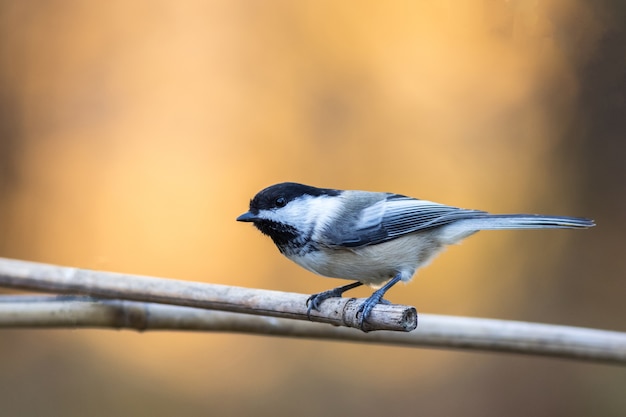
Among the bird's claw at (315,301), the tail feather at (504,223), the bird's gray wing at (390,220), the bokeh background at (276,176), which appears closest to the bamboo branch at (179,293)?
the bird's claw at (315,301)

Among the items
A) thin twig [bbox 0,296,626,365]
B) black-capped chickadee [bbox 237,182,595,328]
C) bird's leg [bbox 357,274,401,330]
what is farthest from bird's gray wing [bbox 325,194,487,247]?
thin twig [bbox 0,296,626,365]

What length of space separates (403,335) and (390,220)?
33 centimetres

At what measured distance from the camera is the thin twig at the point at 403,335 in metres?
1.61

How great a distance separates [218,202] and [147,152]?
416mm

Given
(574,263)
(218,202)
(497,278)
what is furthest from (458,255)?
(218,202)

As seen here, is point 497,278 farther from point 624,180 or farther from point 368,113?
point 368,113

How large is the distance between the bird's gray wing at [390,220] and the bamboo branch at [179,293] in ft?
0.51

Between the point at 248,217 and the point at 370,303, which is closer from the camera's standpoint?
the point at 370,303

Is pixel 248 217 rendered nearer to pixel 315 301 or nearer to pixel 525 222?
pixel 315 301

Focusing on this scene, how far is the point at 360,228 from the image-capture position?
1.54 meters

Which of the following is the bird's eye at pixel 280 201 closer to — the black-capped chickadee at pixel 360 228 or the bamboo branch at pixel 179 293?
the black-capped chickadee at pixel 360 228

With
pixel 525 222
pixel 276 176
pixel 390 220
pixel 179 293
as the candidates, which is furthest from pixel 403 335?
pixel 276 176

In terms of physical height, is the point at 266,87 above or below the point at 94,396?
above

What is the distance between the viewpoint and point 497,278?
3.04 meters
